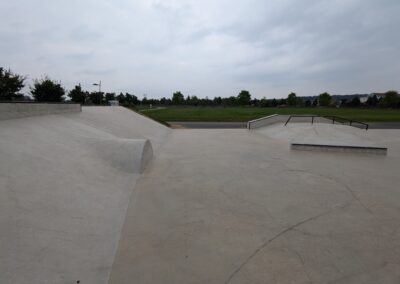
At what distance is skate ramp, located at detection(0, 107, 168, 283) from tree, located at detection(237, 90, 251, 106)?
10613 cm

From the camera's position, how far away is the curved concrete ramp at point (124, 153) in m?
7.00

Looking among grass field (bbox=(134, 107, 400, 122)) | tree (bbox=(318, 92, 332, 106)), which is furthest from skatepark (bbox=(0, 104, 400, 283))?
tree (bbox=(318, 92, 332, 106))

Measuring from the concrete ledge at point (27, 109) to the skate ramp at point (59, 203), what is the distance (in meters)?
0.50

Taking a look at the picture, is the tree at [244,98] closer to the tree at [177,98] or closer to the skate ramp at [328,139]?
the tree at [177,98]

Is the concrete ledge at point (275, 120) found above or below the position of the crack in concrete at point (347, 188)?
above

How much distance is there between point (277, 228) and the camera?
4117 mm

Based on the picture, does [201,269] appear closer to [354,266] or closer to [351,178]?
[354,266]

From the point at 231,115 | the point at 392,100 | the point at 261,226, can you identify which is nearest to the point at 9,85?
the point at 261,226

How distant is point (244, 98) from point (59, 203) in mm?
110357

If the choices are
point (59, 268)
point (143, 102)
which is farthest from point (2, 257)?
point (143, 102)

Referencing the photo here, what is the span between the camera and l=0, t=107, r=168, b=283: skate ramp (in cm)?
282

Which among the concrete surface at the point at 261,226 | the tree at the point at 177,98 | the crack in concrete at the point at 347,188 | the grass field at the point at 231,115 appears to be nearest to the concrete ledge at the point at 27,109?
the concrete surface at the point at 261,226

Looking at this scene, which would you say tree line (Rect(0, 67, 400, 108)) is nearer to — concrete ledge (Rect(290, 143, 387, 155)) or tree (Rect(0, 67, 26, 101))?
tree (Rect(0, 67, 26, 101))

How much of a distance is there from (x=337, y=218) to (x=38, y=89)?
25.0 meters
